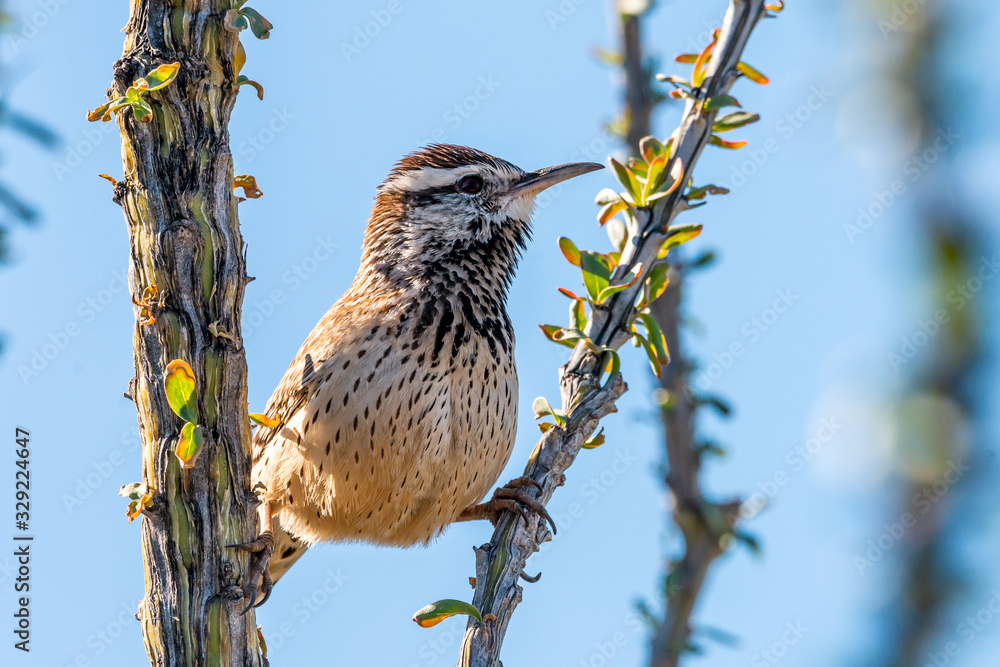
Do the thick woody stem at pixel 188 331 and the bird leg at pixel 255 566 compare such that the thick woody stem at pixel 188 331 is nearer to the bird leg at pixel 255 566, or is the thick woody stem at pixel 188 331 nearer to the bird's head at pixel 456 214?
the bird leg at pixel 255 566

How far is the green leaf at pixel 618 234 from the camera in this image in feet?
8.84

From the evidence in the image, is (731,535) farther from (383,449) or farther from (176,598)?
(383,449)

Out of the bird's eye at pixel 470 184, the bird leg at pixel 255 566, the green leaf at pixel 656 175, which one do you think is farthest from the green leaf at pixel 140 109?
the bird's eye at pixel 470 184

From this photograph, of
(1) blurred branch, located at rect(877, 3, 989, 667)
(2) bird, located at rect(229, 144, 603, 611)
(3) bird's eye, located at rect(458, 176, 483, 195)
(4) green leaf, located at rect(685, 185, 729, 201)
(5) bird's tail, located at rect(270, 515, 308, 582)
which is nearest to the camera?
(1) blurred branch, located at rect(877, 3, 989, 667)

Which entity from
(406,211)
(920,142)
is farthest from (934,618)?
(406,211)

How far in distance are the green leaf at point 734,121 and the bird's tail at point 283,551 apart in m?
2.09

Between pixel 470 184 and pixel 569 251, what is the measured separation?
159 centimetres

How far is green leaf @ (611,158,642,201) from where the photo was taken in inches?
97.7

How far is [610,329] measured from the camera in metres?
2.60

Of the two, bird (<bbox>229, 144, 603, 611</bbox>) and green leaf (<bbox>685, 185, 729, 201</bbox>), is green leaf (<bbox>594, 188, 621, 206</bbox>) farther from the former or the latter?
bird (<bbox>229, 144, 603, 611</bbox>)

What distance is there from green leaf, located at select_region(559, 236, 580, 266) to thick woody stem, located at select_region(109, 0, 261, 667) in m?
0.77

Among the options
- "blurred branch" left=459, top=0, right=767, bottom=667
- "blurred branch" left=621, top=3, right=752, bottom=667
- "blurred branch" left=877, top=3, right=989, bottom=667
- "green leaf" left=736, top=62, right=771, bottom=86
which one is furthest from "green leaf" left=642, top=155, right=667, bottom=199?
"blurred branch" left=877, top=3, right=989, bottom=667

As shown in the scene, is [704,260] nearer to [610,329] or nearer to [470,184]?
[610,329]

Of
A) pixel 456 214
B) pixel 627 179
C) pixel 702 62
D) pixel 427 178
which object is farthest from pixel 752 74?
pixel 427 178
